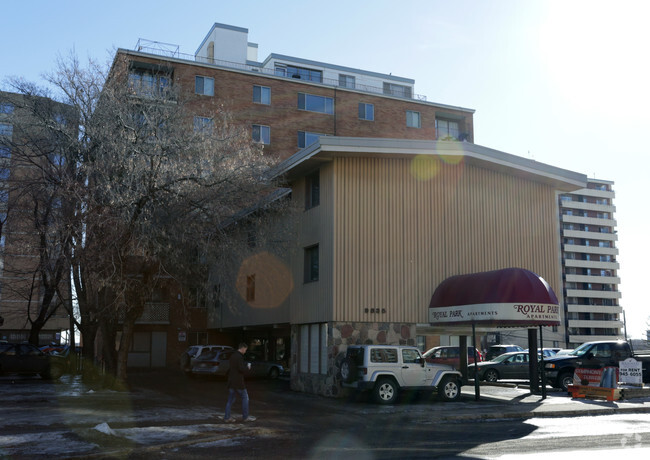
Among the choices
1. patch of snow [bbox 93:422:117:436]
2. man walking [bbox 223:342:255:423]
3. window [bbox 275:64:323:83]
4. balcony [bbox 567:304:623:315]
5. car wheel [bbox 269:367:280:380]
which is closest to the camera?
patch of snow [bbox 93:422:117:436]

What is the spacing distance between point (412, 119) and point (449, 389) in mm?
34362

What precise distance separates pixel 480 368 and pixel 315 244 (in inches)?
469

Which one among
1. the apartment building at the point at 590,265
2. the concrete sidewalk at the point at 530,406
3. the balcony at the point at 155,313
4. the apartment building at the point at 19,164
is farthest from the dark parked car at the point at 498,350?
the apartment building at the point at 590,265

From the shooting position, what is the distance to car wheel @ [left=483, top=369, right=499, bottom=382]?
30484 mm

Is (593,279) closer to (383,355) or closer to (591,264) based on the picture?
(591,264)

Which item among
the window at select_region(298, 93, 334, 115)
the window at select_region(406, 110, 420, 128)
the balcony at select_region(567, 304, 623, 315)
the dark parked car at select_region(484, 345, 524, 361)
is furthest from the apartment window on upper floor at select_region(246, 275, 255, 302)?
the balcony at select_region(567, 304, 623, 315)

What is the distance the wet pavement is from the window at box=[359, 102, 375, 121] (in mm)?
28318

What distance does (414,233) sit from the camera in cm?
2348

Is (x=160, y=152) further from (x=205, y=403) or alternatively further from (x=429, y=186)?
(x=429, y=186)

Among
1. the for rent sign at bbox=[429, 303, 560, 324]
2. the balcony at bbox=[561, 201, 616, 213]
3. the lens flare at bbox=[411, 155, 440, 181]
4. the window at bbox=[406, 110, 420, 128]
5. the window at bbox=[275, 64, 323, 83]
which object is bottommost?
the for rent sign at bbox=[429, 303, 560, 324]

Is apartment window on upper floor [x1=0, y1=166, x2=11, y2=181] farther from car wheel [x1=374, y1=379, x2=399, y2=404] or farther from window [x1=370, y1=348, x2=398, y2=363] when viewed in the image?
car wheel [x1=374, y1=379, x2=399, y2=404]

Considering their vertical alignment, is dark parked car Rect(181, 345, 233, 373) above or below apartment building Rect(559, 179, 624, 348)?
below

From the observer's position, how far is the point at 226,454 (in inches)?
432

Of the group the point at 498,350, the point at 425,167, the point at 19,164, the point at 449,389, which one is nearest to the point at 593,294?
the point at 498,350
